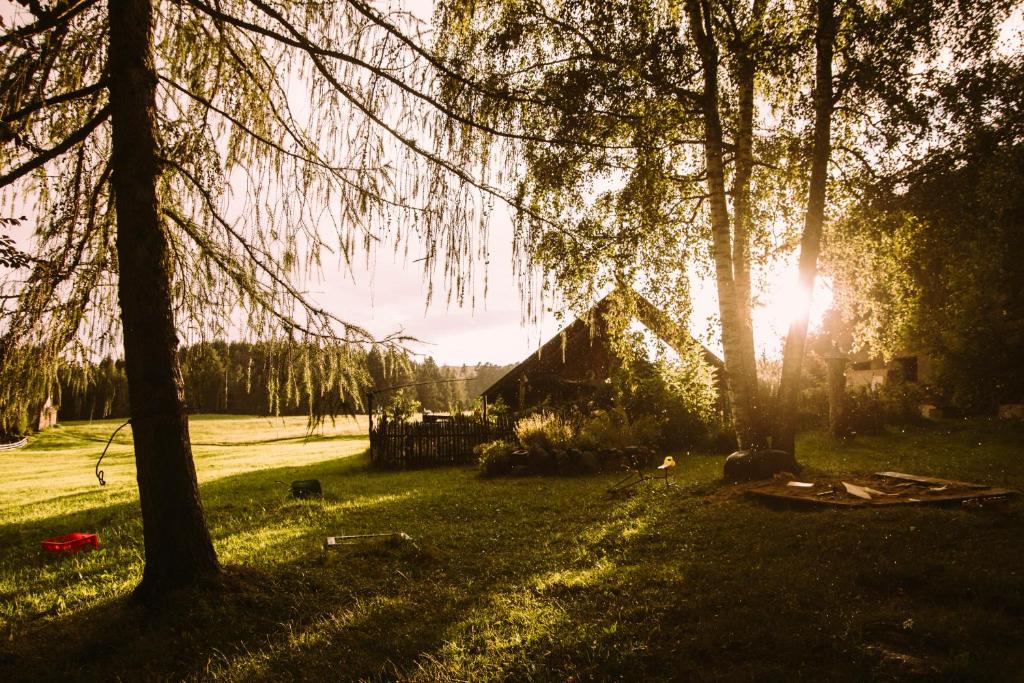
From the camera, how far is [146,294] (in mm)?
3936

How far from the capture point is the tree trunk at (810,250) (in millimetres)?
8672

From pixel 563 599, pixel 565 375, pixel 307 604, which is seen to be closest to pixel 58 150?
pixel 307 604

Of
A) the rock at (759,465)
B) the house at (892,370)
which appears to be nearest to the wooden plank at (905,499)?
the rock at (759,465)

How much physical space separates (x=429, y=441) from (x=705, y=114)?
12435mm

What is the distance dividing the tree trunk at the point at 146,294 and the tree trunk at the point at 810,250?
9.26 meters

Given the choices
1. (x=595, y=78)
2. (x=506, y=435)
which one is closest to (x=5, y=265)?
(x=595, y=78)

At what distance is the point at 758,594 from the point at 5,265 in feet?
20.6

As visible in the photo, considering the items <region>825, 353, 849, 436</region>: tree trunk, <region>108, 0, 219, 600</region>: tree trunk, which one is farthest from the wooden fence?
<region>108, 0, 219, 600</region>: tree trunk

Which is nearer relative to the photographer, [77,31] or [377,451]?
[77,31]

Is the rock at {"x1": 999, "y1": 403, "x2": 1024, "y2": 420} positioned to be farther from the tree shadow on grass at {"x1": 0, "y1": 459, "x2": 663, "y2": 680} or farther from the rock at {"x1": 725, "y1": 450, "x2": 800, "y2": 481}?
the tree shadow on grass at {"x1": 0, "y1": 459, "x2": 663, "y2": 680}

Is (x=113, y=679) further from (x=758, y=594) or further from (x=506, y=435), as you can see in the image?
(x=506, y=435)

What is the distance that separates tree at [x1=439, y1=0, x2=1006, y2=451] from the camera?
3.38m

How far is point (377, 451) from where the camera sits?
1587 centimetres

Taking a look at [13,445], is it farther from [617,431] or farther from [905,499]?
[905,499]
